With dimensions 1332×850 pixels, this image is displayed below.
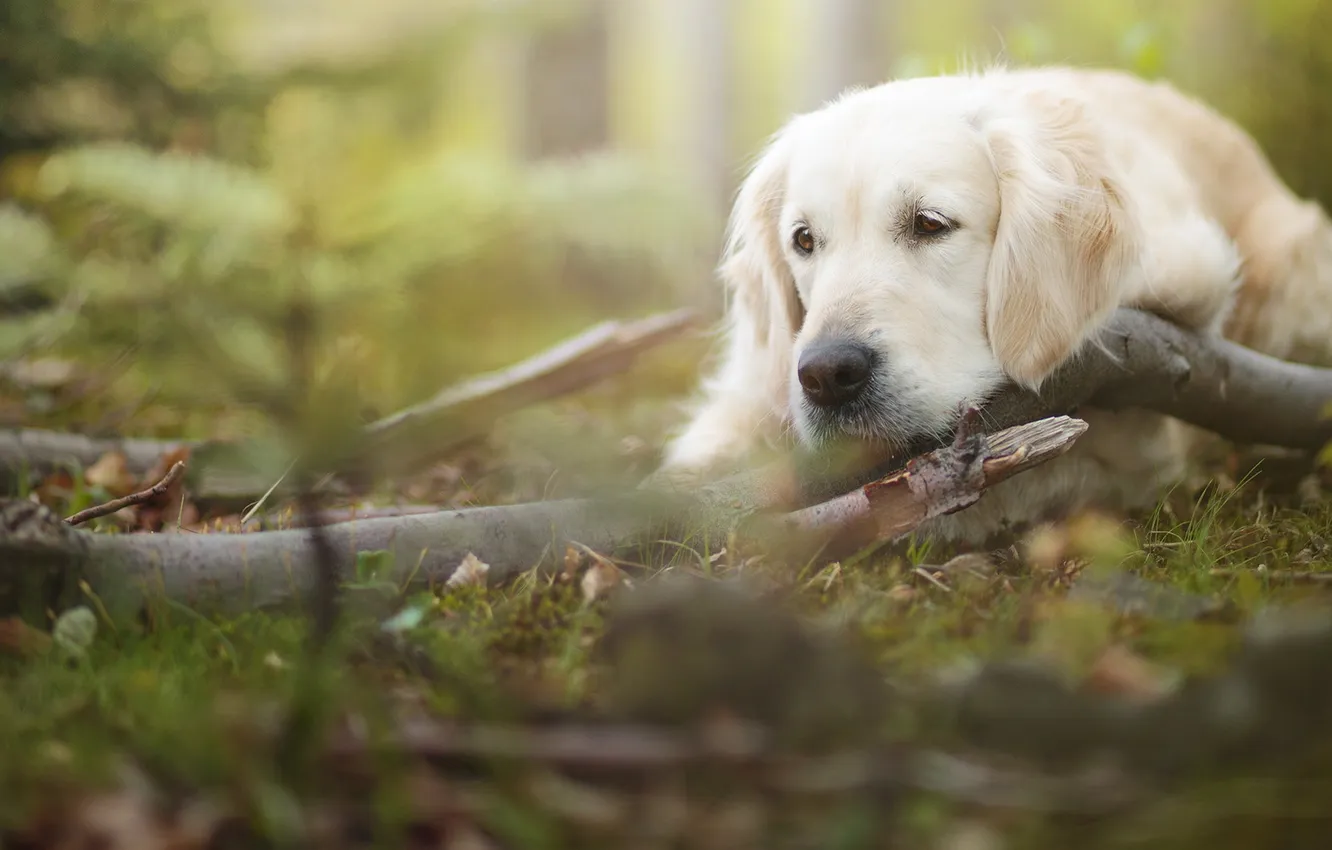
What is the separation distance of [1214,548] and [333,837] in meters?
2.07

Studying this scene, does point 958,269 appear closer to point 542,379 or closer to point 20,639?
point 542,379

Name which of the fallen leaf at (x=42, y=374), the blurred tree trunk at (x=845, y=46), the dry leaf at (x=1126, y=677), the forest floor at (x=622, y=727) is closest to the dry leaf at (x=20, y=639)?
the forest floor at (x=622, y=727)

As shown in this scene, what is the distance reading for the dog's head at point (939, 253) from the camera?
9.10 feet

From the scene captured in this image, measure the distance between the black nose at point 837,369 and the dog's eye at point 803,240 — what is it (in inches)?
20.2

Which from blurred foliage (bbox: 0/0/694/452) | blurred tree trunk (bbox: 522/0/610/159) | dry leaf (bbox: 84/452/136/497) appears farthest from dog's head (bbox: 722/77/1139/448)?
blurred tree trunk (bbox: 522/0/610/159)

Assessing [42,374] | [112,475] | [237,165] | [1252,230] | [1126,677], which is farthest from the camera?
[42,374]

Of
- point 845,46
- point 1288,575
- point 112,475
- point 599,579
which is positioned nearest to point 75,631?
point 599,579

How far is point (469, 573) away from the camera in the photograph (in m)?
2.39

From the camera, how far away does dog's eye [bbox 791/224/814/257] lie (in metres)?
3.18

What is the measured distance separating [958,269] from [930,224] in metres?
0.14

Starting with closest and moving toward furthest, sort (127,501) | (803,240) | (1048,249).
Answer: (127,501) < (1048,249) < (803,240)

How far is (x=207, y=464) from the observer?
2383 mm

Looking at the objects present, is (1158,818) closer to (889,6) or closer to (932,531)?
(932,531)

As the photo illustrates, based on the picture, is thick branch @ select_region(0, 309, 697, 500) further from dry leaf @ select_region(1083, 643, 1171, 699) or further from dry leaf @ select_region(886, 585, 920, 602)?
dry leaf @ select_region(1083, 643, 1171, 699)
